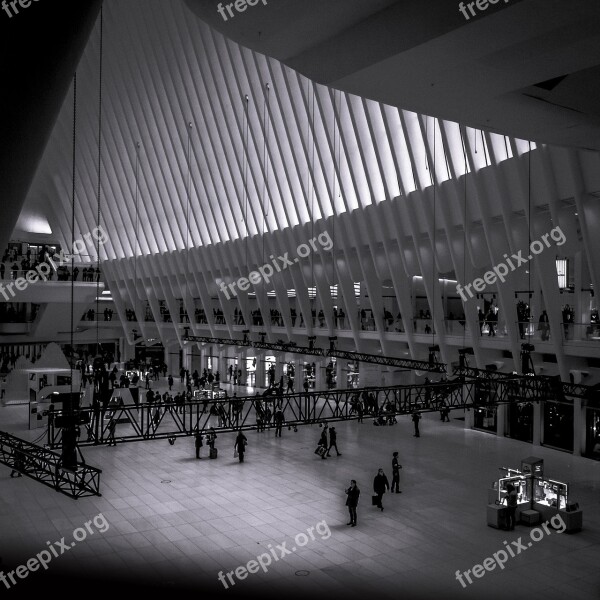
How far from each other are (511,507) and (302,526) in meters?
4.82

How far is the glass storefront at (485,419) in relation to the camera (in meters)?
26.6

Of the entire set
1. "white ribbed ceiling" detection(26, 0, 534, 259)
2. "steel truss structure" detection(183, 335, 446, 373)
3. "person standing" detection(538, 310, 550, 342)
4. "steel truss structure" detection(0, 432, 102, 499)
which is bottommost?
"steel truss structure" detection(0, 432, 102, 499)

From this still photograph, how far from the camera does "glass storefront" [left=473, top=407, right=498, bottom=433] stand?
26609 millimetres

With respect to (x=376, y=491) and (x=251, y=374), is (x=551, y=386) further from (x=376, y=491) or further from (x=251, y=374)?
(x=251, y=374)

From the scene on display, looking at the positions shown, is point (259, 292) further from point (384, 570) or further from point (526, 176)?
point (384, 570)

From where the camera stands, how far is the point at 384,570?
11.9m

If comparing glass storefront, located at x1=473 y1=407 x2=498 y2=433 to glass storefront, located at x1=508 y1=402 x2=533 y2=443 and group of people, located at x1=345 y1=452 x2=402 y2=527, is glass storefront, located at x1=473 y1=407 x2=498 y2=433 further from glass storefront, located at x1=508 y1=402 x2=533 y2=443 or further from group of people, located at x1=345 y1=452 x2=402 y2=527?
group of people, located at x1=345 y1=452 x2=402 y2=527

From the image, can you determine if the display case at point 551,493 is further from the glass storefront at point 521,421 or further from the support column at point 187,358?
the support column at point 187,358

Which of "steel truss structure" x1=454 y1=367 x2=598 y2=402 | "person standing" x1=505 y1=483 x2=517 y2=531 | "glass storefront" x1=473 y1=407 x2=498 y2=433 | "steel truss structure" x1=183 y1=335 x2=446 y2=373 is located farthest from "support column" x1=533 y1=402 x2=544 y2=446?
"person standing" x1=505 y1=483 x2=517 y2=531

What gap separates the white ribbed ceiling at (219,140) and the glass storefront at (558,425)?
9.87 metres

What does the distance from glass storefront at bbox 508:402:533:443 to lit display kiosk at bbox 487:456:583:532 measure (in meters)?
9.63

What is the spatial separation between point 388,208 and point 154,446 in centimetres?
1274

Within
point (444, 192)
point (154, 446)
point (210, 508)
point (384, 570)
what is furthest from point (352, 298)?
point (384, 570)

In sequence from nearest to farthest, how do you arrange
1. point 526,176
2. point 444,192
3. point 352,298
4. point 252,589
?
point 252,589
point 526,176
point 444,192
point 352,298
